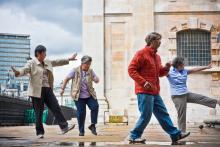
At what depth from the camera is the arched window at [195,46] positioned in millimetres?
24953

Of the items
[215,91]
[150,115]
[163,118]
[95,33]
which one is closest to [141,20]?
[95,33]

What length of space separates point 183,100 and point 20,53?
6877 inches

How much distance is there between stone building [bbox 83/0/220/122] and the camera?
2464cm

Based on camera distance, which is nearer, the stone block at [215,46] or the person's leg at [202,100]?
the person's leg at [202,100]

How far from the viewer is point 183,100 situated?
1146 cm

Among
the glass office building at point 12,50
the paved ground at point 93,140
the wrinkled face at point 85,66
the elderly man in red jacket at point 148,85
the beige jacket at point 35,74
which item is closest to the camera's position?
the elderly man in red jacket at point 148,85

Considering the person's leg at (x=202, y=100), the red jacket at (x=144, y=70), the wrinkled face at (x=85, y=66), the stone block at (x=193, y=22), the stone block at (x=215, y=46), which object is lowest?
the person's leg at (x=202, y=100)

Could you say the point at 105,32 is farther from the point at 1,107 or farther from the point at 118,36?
the point at 1,107

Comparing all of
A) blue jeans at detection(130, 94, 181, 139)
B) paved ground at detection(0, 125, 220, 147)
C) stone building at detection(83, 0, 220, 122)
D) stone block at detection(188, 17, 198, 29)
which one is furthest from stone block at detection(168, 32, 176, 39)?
blue jeans at detection(130, 94, 181, 139)

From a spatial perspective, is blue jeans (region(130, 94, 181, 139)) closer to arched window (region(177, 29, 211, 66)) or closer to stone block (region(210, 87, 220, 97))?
stone block (region(210, 87, 220, 97))

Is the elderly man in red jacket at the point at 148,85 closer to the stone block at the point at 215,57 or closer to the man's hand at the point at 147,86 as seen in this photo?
the man's hand at the point at 147,86

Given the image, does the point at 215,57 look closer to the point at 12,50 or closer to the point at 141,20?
the point at 141,20

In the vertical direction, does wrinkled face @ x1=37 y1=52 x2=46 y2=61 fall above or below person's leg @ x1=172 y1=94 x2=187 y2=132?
above

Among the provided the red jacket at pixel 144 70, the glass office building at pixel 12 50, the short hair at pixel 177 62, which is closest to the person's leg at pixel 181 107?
the short hair at pixel 177 62
